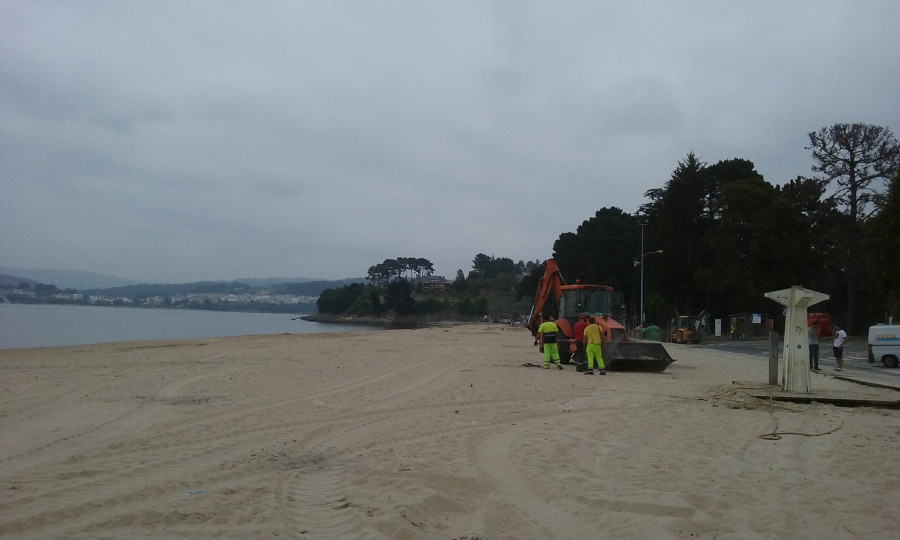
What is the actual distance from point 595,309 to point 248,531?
17695mm

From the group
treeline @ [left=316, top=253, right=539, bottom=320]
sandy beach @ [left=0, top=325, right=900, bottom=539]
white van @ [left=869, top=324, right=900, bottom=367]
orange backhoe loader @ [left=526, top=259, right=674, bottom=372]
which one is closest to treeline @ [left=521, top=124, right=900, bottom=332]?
white van @ [left=869, top=324, right=900, bottom=367]

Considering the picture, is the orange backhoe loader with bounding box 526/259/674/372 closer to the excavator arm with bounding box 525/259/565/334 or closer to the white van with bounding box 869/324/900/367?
the excavator arm with bounding box 525/259/565/334

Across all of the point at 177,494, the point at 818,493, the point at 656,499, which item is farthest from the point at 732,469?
the point at 177,494

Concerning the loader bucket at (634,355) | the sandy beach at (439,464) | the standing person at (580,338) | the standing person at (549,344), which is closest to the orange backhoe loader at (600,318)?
the loader bucket at (634,355)

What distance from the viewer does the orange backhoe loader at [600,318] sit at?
59.2 ft

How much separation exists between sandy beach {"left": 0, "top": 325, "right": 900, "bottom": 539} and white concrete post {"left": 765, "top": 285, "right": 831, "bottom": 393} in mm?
732

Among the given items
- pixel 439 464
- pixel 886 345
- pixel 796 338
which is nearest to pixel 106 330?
pixel 886 345

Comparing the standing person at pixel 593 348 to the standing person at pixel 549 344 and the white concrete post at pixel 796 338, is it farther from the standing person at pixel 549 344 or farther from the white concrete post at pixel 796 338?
the white concrete post at pixel 796 338

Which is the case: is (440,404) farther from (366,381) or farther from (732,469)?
(732,469)

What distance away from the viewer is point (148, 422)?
8.99 meters

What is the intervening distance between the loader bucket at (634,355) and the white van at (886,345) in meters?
10.8

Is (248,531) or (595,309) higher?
(595,309)

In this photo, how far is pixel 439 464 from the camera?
664 centimetres

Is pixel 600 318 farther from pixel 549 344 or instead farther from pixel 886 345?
pixel 886 345
